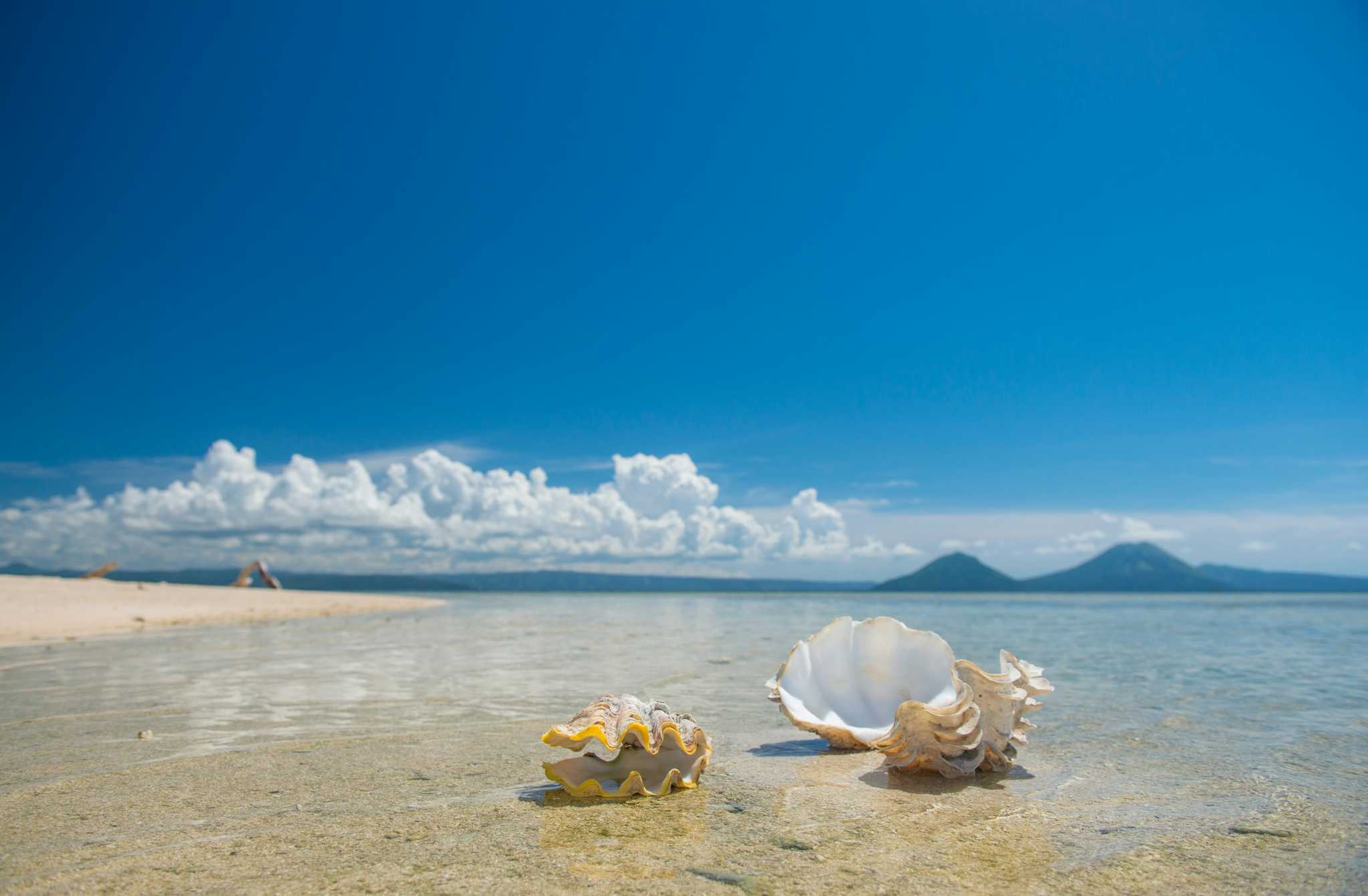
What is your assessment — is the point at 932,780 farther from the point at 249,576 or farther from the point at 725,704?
the point at 249,576

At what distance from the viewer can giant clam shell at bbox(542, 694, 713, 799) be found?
385 cm

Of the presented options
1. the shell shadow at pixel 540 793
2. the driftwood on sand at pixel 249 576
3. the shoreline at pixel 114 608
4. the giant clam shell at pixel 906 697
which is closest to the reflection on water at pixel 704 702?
the shell shadow at pixel 540 793

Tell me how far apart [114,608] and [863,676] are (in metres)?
22.2

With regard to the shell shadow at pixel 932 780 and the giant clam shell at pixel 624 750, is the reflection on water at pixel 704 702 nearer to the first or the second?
the shell shadow at pixel 932 780

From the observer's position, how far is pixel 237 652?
1209cm

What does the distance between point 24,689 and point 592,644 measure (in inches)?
311

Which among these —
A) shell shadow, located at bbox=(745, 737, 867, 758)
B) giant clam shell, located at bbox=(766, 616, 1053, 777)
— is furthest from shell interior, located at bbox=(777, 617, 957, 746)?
shell shadow, located at bbox=(745, 737, 867, 758)

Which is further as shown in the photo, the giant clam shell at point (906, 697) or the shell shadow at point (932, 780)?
the giant clam shell at point (906, 697)

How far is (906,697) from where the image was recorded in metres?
5.21

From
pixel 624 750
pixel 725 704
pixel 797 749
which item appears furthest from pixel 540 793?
pixel 725 704

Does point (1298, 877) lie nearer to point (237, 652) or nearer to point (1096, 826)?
point (1096, 826)

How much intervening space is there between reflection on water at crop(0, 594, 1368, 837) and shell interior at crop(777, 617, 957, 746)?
→ 0.92ft

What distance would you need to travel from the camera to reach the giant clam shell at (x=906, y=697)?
432 centimetres

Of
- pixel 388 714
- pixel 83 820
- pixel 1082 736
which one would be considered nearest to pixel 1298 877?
pixel 1082 736
